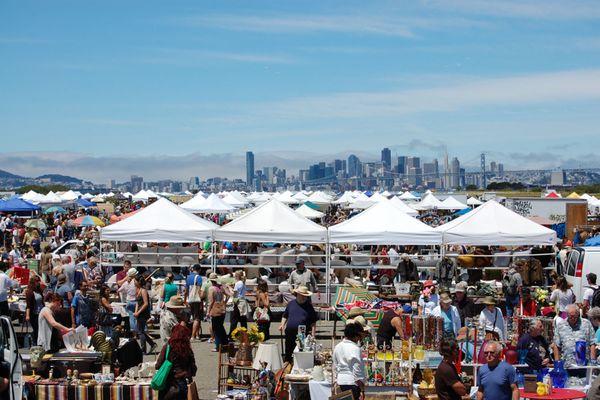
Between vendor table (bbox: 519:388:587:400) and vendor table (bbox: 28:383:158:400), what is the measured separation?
13.8 ft

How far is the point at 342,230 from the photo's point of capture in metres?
17.8

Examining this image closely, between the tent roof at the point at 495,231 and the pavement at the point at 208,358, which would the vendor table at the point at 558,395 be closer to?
the pavement at the point at 208,358

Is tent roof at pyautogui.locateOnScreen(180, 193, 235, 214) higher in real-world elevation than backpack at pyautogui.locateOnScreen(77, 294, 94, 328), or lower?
higher

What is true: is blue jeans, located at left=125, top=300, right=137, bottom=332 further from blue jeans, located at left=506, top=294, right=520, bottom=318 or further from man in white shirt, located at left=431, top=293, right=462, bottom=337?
blue jeans, located at left=506, top=294, right=520, bottom=318

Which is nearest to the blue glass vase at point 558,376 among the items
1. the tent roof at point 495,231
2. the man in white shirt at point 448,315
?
the man in white shirt at point 448,315

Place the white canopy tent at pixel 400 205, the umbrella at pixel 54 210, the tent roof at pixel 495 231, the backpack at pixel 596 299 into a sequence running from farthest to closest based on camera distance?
the umbrella at pixel 54 210
the white canopy tent at pixel 400 205
the tent roof at pixel 495 231
the backpack at pixel 596 299

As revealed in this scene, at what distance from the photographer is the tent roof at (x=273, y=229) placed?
17.7m

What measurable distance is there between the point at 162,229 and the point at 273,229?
8.23ft

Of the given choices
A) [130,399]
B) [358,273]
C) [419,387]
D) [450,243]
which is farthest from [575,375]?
[358,273]

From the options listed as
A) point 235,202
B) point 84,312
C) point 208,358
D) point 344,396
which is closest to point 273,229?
point 208,358

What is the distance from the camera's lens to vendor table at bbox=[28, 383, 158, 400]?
9898 millimetres

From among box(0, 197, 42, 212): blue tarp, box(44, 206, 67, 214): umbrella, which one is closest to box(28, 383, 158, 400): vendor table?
box(0, 197, 42, 212): blue tarp

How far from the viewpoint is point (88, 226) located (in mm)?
37094

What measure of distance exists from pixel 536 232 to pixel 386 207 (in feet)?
10.8
